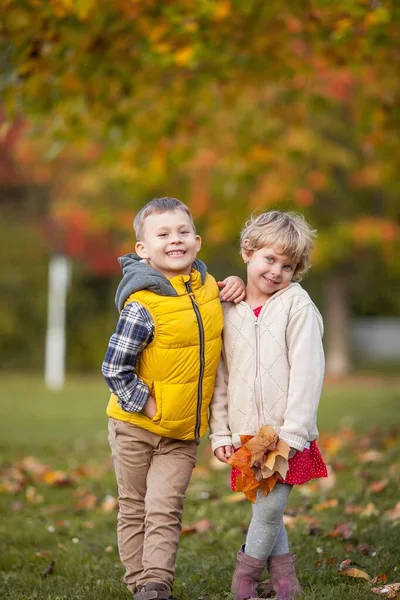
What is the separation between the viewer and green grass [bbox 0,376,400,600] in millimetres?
4188

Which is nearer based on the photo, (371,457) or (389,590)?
(389,590)

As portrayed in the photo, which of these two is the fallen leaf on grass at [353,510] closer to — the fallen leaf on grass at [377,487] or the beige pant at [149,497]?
the fallen leaf on grass at [377,487]

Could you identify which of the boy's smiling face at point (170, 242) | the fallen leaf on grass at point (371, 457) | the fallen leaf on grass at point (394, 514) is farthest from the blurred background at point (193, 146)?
the fallen leaf on grass at point (371, 457)

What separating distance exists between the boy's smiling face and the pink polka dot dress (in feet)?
1.29

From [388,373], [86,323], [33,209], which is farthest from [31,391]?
[388,373]

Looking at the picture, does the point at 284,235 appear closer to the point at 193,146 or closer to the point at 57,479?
the point at 57,479

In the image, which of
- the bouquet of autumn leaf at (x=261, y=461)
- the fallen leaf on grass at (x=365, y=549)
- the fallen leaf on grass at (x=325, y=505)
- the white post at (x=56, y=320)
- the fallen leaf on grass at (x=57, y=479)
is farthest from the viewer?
the white post at (x=56, y=320)

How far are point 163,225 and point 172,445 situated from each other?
950mm

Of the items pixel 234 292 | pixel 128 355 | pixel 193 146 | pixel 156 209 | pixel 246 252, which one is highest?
pixel 193 146

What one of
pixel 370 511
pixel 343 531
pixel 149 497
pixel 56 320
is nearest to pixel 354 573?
pixel 343 531

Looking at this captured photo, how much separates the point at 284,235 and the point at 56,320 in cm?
1823

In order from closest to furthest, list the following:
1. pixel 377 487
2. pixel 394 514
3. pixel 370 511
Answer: pixel 394 514, pixel 370 511, pixel 377 487

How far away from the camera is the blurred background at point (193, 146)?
6355 millimetres

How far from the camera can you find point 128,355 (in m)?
3.72
